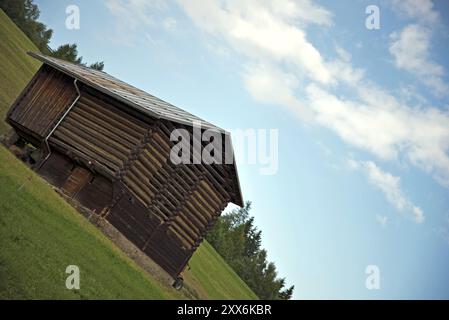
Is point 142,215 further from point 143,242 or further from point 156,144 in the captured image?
point 156,144

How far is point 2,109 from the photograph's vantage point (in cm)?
3094

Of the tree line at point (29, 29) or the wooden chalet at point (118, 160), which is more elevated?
the tree line at point (29, 29)

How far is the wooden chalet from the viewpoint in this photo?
22.2 meters

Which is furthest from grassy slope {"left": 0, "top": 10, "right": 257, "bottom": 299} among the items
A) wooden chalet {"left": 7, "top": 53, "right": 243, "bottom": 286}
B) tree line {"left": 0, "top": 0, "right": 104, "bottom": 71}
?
tree line {"left": 0, "top": 0, "right": 104, "bottom": 71}

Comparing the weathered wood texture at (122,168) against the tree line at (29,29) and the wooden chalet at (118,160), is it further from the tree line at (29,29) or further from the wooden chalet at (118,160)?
the tree line at (29,29)

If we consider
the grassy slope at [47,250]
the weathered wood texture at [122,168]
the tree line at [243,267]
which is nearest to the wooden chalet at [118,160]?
the weathered wood texture at [122,168]

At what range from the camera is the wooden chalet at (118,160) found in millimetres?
22219

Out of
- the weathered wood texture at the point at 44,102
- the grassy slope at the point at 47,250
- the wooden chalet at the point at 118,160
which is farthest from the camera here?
the weathered wood texture at the point at 44,102

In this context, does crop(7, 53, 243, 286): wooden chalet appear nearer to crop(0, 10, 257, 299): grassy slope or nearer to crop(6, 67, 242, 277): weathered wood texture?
crop(6, 67, 242, 277): weathered wood texture

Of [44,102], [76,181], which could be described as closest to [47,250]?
[76,181]

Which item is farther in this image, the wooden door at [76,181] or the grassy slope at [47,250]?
the wooden door at [76,181]
